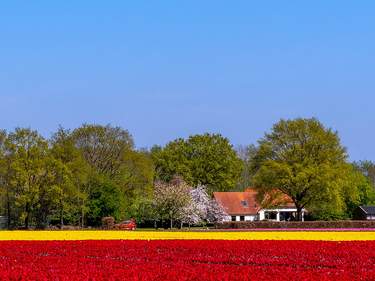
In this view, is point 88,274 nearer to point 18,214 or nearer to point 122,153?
point 18,214

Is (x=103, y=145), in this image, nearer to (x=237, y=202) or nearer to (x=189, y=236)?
(x=237, y=202)

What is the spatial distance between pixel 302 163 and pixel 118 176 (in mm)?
23931

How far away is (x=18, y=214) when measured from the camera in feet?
257

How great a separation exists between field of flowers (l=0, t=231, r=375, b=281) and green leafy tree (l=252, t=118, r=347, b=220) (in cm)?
5559

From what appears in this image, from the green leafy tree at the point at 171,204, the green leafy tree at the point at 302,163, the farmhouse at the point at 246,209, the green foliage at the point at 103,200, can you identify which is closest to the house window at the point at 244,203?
the farmhouse at the point at 246,209

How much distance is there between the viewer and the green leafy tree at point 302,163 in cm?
8762

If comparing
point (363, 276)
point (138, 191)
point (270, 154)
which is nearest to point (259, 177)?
point (270, 154)

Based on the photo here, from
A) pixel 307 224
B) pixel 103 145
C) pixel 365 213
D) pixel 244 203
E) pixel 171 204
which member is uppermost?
pixel 103 145

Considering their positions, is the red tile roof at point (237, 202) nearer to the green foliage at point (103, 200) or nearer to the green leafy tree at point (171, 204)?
the green leafy tree at point (171, 204)

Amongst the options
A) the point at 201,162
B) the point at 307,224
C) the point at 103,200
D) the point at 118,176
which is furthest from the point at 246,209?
the point at 307,224

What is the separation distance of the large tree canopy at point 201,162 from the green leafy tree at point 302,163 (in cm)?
2465

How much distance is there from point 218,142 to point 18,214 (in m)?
50.5

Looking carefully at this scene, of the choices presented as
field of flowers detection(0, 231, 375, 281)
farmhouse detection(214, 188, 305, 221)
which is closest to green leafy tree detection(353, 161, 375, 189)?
farmhouse detection(214, 188, 305, 221)

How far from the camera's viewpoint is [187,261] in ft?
79.7
